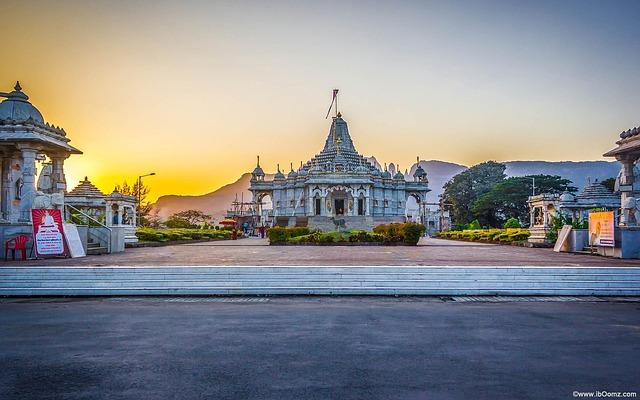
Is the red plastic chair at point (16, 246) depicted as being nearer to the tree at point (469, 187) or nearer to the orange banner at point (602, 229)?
the orange banner at point (602, 229)

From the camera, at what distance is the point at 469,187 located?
96.1 metres

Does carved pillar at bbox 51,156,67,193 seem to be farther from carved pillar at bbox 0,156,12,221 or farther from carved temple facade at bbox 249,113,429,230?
carved temple facade at bbox 249,113,429,230

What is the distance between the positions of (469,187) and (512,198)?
59.6 feet

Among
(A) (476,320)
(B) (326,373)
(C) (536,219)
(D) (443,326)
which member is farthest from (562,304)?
(C) (536,219)

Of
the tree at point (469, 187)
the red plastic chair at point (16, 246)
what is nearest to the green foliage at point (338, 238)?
the red plastic chair at point (16, 246)

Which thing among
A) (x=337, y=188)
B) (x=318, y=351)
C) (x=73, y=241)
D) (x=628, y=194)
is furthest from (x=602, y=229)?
(x=337, y=188)

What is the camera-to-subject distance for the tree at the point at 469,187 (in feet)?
307

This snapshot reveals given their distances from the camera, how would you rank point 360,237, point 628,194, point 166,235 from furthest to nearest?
point 166,235
point 360,237
point 628,194

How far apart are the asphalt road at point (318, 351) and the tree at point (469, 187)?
85297 millimetres

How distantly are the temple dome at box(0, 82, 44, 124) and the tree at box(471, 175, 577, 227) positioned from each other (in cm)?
6991

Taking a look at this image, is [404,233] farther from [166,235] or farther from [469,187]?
[469,187]

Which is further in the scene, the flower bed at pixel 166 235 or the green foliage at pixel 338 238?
the flower bed at pixel 166 235

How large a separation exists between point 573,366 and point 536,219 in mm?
38251

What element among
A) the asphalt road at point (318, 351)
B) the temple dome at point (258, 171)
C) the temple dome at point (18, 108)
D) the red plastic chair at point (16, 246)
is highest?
the temple dome at point (258, 171)
